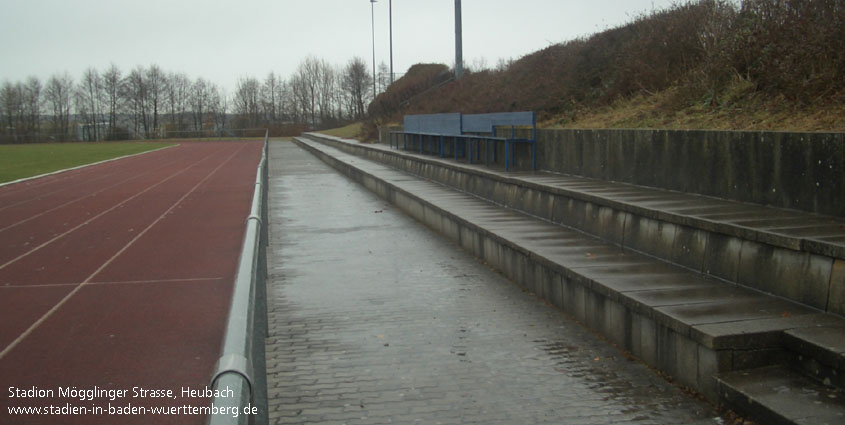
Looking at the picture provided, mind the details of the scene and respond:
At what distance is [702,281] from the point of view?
6410 millimetres

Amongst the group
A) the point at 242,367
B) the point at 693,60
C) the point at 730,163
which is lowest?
the point at 242,367

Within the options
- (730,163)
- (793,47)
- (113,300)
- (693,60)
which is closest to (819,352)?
(730,163)

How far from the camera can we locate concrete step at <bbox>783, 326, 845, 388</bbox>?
441 centimetres

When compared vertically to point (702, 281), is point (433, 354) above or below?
below

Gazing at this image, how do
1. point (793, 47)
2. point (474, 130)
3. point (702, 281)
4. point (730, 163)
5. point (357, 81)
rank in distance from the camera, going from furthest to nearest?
point (357, 81), point (474, 130), point (793, 47), point (730, 163), point (702, 281)

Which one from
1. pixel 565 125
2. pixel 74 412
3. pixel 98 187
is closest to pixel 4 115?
pixel 98 187

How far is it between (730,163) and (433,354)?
4189 millimetres

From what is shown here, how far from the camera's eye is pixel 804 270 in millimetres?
5473

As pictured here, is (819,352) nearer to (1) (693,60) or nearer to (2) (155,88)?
(1) (693,60)

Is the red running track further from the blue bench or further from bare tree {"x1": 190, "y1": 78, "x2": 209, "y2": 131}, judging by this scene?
bare tree {"x1": 190, "y1": 78, "x2": 209, "y2": 131}

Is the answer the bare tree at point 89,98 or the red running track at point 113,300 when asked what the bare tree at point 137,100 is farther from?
the red running track at point 113,300

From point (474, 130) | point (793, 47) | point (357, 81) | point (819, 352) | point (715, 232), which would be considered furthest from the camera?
point (357, 81)

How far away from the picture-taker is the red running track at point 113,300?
19.7 feet

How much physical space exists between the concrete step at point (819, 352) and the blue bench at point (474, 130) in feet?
32.1
